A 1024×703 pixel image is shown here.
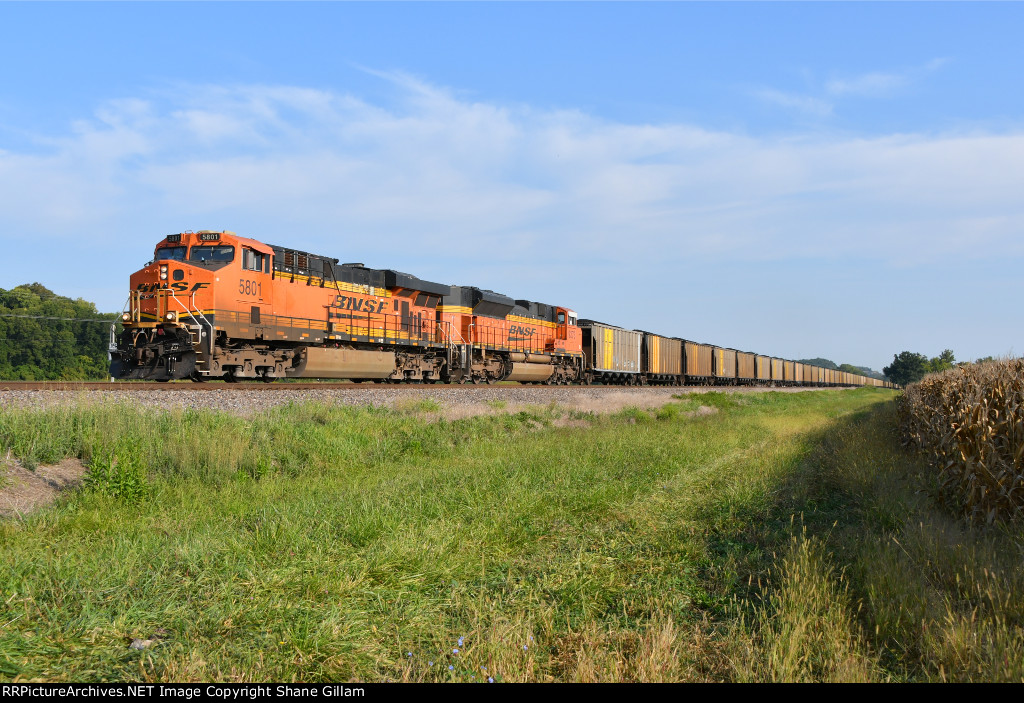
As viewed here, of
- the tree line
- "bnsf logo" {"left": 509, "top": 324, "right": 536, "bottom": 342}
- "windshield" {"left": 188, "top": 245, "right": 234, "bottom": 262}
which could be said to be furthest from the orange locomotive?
the tree line

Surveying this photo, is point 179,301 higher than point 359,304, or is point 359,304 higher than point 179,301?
point 359,304

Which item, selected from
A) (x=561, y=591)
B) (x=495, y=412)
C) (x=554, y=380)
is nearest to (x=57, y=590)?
(x=561, y=591)

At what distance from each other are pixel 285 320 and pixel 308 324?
0.84 metres

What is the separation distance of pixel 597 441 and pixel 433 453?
10.5 ft

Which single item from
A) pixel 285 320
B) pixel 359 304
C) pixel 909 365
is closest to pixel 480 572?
pixel 285 320

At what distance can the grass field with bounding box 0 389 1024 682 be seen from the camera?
3.57 meters

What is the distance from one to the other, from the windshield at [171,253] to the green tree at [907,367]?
13743 centimetres

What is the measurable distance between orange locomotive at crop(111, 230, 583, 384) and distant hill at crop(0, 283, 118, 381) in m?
21.6

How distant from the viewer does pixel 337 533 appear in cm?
568

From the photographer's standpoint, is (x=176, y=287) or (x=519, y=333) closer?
(x=176, y=287)

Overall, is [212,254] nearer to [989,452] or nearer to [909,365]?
[989,452]

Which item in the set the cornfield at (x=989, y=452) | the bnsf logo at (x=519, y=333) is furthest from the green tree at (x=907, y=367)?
the cornfield at (x=989, y=452)

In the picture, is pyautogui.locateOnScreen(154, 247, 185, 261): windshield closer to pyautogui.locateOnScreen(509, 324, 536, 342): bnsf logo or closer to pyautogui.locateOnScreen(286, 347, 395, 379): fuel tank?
pyautogui.locateOnScreen(286, 347, 395, 379): fuel tank

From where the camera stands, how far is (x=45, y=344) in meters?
38.2
